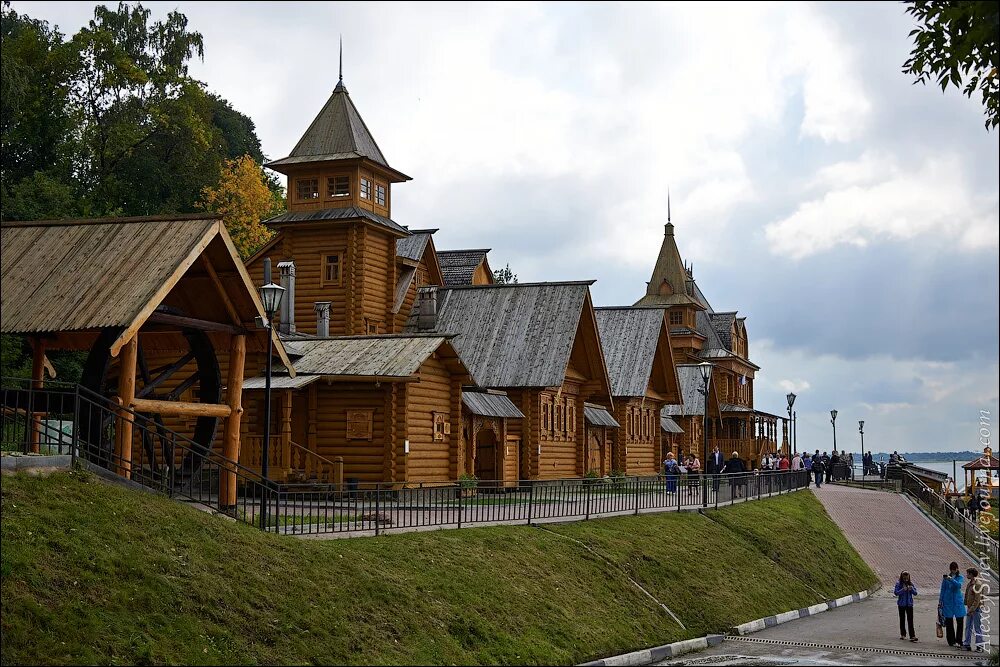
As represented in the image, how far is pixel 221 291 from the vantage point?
20562mm

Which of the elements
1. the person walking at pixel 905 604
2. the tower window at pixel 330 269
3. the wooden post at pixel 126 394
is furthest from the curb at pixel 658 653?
the tower window at pixel 330 269

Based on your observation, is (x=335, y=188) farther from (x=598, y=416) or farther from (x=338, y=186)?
(x=598, y=416)

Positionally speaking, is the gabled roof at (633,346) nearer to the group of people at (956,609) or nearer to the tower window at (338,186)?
the tower window at (338,186)

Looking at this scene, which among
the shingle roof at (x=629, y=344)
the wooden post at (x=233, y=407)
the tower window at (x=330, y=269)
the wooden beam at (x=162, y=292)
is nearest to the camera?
the wooden beam at (x=162, y=292)

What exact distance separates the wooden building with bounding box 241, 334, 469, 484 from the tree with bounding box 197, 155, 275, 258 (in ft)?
90.9

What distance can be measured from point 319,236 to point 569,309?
32.4 feet

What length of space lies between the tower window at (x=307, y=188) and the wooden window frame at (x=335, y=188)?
1.49ft

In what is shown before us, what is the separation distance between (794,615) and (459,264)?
3413 centimetres

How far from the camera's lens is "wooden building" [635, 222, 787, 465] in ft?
273

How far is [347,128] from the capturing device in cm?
4431

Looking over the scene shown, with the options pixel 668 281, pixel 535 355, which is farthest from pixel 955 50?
pixel 668 281

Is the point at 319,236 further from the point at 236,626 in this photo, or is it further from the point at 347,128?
the point at 236,626

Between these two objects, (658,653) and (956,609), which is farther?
(956,609)

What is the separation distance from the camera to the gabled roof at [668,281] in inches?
3351
